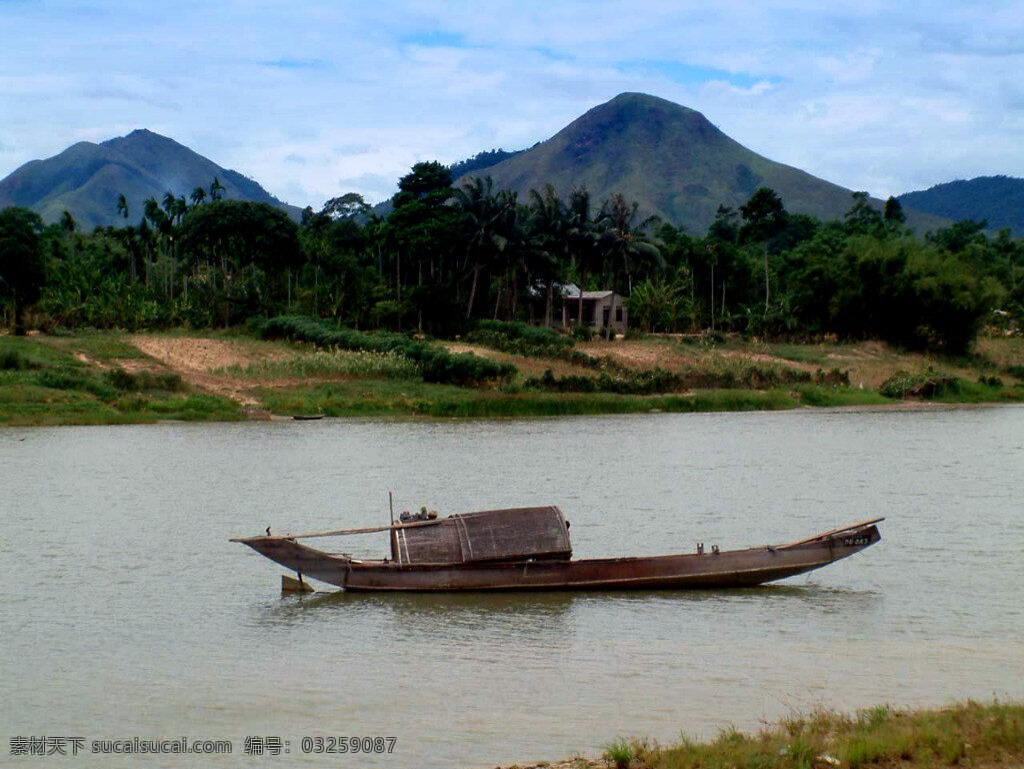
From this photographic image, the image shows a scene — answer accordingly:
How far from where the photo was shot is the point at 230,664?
1514 centimetres

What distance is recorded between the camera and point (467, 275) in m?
74.2

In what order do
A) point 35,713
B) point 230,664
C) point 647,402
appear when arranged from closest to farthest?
1. point 35,713
2. point 230,664
3. point 647,402

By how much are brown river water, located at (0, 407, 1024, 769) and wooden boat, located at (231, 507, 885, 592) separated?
0.26 m

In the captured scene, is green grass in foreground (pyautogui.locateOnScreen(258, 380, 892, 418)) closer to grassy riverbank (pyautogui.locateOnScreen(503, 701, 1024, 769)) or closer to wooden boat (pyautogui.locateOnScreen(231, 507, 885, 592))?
wooden boat (pyautogui.locateOnScreen(231, 507, 885, 592))

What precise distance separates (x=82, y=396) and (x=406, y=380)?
13566 millimetres

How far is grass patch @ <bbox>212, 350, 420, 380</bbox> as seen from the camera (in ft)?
176

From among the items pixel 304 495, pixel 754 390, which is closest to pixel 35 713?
Result: pixel 304 495

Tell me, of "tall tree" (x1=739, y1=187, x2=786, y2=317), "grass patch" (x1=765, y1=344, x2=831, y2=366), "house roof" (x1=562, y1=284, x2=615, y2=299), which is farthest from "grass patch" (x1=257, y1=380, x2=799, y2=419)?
"tall tree" (x1=739, y1=187, x2=786, y2=317)

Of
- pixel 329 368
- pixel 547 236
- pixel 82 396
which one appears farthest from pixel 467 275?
pixel 82 396

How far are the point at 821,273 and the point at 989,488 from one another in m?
45.4

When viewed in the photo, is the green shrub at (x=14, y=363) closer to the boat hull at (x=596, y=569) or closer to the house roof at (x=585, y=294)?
the boat hull at (x=596, y=569)

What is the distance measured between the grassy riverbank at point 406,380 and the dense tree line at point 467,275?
12.6 ft

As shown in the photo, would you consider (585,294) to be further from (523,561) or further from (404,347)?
(523,561)

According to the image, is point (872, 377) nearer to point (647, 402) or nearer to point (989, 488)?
point (647, 402)
